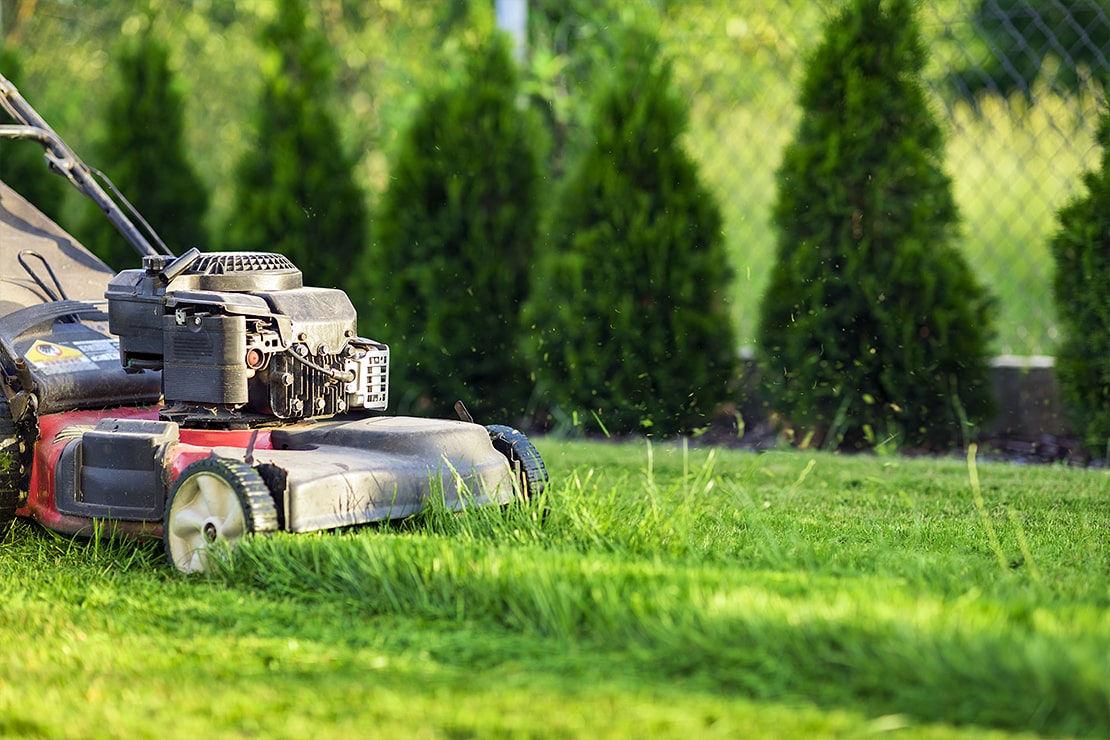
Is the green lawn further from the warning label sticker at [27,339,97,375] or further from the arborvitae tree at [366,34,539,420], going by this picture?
the arborvitae tree at [366,34,539,420]

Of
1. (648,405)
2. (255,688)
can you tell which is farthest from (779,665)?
(648,405)

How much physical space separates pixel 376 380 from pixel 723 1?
17.6 ft

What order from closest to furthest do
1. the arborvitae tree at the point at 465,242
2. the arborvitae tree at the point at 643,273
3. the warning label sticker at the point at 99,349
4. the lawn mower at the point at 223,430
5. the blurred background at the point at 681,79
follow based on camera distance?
the lawn mower at the point at 223,430
the warning label sticker at the point at 99,349
the arborvitae tree at the point at 643,273
the arborvitae tree at the point at 465,242
the blurred background at the point at 681,79

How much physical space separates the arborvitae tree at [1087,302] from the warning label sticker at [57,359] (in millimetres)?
4112

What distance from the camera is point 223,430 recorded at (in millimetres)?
3943

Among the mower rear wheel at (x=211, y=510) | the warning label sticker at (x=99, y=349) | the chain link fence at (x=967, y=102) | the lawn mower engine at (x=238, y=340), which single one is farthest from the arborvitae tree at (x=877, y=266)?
the mower rear wheel at (x=211, y=510)

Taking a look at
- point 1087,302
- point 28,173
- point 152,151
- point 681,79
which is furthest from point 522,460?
point 28,173

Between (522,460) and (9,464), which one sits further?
(522,460)

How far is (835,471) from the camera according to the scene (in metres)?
5.33

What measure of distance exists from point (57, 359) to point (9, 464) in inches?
15.9

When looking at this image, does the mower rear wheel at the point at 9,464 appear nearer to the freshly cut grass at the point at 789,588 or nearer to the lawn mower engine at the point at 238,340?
the lawn mower engine at the point at 238,340

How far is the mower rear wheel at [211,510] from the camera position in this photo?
3.46 metres

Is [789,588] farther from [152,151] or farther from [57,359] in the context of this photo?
[152,151]

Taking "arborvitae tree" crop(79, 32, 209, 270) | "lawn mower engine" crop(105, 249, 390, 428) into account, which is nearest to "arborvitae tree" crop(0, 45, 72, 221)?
"arborvitae tree" crop(79, 32, 209, 270)
